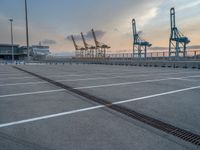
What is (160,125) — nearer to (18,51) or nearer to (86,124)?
(86,124)

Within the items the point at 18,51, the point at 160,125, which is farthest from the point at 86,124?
the point at 18,51

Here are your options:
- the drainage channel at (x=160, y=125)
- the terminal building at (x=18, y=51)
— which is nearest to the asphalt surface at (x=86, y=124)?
the drainage channel at (x=160, y=125)

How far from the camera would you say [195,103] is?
5129 millimetres

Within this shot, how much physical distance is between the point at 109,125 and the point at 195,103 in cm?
304

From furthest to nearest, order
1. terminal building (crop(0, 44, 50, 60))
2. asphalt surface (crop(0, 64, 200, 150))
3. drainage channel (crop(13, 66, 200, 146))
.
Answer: terminal building (crop(0, 44, 50, 60)) → drainage channel (crop(13, 66, 200, 146)) → asphalt surface (crop(0, 64, 200, 150))

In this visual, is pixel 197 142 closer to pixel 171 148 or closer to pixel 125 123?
pixel 171 148

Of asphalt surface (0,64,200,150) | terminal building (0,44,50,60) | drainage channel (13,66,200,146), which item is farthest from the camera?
terminal building (0,44,50,60)

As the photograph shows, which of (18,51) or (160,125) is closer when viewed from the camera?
(160,125)

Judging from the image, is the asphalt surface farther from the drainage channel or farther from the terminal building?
the terminal building

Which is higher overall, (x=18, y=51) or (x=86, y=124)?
(x=18, y=51)

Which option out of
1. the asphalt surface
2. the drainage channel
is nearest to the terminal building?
the asphalt surface

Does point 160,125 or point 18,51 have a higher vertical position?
point 18,51

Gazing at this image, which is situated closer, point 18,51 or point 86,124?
point 86,124

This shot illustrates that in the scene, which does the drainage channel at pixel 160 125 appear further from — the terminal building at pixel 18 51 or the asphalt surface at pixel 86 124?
the terminal building at pixel 18 51
